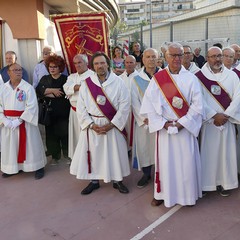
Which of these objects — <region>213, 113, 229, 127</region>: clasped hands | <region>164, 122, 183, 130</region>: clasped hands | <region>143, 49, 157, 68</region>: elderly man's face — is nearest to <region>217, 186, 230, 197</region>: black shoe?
<region>213, 113, 229, 127</region>: clasped hands

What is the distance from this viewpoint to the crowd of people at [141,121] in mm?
3793

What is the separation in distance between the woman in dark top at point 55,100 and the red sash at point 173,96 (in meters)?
2.09

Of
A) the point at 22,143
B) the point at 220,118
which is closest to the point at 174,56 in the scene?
the point at 220,118

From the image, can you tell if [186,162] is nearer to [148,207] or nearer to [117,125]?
[148,207]

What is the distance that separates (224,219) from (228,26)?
8.73m

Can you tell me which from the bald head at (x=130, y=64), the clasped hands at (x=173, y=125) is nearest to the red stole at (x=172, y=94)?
the clasped hands at (x=173, y=125)

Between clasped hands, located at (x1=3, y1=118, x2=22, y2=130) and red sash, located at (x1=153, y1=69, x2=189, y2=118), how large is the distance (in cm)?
226

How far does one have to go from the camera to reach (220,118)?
3930 mm

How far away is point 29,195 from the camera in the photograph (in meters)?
4.50

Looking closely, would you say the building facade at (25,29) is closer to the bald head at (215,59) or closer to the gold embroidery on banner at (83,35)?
the gold embroidery on banner at (83,35)

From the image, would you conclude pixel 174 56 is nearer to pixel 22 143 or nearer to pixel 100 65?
pixel 100 65

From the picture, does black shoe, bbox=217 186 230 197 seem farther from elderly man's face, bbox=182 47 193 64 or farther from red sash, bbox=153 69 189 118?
elderly man's face, bbox=182 47 193 64

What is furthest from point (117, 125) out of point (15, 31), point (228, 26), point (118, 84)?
point (228, 26)

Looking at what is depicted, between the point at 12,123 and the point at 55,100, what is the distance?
0.84 m
